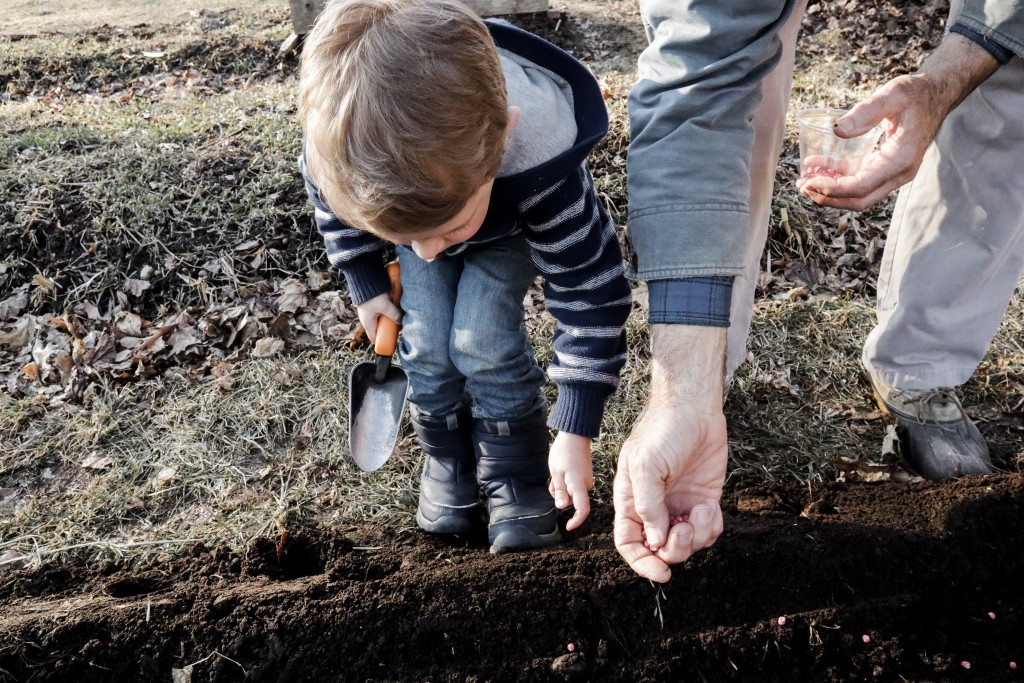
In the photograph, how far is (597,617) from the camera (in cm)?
193

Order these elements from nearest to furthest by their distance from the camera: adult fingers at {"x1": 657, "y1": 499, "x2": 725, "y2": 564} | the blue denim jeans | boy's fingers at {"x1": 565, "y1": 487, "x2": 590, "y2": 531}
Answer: adult fingers at {"x1": 657, "y1": 499, "x2": 725, "y2": 564} → boy's fingers at {"x1": 565, "y1": 487, "x2": 590, "y2": 531} → the blue denim jeans

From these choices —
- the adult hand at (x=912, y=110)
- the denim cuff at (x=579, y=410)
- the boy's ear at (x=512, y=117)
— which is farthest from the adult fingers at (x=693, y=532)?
the adult hand at (x=912, y=110)

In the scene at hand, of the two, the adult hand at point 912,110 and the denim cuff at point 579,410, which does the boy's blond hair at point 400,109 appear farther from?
the adult hand at point 912,110

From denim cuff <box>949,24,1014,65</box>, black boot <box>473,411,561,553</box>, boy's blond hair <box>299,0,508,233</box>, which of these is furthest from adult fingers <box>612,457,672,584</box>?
denim cuff <box>949,24,1014,65</box>

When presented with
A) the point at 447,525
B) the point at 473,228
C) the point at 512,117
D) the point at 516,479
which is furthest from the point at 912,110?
the point at 447,525

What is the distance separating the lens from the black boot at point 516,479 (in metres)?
2.21

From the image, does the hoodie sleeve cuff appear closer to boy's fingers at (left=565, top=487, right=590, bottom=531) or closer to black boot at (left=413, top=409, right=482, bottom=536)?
black boot at (left=413, top=409, right=482, bottom=536)

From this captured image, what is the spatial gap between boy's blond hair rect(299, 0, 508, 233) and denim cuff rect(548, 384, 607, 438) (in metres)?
0.59

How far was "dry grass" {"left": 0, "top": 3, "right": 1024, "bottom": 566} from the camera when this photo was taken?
8.14 feet

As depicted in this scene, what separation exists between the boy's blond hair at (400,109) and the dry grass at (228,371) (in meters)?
1.23

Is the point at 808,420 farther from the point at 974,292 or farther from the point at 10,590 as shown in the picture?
the point at 10,590

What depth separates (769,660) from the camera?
186 cm

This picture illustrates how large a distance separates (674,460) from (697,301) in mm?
359

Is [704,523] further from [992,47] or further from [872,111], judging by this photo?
[992,47]
